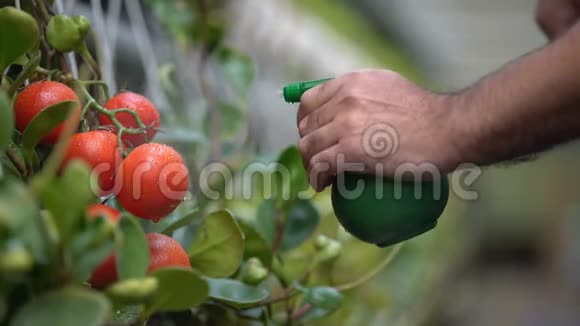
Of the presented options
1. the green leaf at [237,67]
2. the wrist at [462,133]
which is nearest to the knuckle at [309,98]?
the wrist at [462,133]

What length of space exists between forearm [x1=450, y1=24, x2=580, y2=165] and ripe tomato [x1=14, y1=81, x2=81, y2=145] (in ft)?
0.95

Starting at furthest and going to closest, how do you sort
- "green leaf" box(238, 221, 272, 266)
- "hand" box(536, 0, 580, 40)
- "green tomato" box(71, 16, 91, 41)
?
"hand" box(536, 0, 580, 40), "green leaf" box(238, 221, 272, 266), "green tomato" box(71, 16, 91, 41)

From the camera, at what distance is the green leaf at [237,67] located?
1.09 metres

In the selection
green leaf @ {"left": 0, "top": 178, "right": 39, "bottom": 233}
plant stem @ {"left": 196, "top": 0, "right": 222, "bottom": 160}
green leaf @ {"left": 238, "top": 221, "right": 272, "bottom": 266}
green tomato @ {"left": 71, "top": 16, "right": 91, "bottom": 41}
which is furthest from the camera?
plant stem @ {"left": 196, "top": 0, "right": 222, "bottom": 160}

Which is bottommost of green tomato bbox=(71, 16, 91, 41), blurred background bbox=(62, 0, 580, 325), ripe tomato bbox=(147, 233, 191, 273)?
blurred background bbox=(62, 0, 580, 325)

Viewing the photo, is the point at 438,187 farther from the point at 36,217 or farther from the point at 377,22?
the point at 377,22

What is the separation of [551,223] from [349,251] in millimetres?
3839

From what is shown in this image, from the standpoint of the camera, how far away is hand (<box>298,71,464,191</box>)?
1.82 feet

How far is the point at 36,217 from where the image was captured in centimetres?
39

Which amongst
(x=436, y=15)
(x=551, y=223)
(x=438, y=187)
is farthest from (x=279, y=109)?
(x=551, y=223)

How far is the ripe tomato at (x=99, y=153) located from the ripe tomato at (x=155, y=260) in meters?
0.05

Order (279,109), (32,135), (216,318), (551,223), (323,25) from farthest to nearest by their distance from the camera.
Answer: (551,223), (323,25), (279,109), (216,318), (32,135)

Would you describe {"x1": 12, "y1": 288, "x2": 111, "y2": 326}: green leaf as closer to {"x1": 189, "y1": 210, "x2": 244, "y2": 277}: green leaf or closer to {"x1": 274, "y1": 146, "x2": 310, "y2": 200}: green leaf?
{"x1": 189, "y1": 210, "x2": 244, "y2": 277}: green leaf

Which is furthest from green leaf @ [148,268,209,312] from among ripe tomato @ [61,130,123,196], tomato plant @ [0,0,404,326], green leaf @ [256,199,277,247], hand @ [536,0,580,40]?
hand @ [536,0,580,40]
